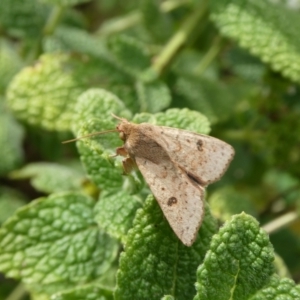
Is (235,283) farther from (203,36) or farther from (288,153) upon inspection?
(203,36)

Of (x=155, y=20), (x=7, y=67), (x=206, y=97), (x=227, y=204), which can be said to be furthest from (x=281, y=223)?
(x=7, y=67)

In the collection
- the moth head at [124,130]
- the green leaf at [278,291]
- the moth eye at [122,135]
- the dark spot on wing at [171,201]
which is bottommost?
the moth eye at [122,135]

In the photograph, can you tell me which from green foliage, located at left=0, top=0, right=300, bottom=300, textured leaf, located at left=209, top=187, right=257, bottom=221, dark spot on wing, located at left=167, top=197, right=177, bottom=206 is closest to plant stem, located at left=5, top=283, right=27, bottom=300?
green foliage, located at left=0, top=0, right=300, bottom=300

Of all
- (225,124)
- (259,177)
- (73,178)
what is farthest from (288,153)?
(73,178)

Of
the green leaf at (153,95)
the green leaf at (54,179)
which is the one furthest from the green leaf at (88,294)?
the green leaf at (153,95)

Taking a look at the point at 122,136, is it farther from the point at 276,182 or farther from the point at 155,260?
the point at 276,182

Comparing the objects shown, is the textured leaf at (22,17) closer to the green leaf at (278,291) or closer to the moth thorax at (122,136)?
the moth thorax at (122,136)
